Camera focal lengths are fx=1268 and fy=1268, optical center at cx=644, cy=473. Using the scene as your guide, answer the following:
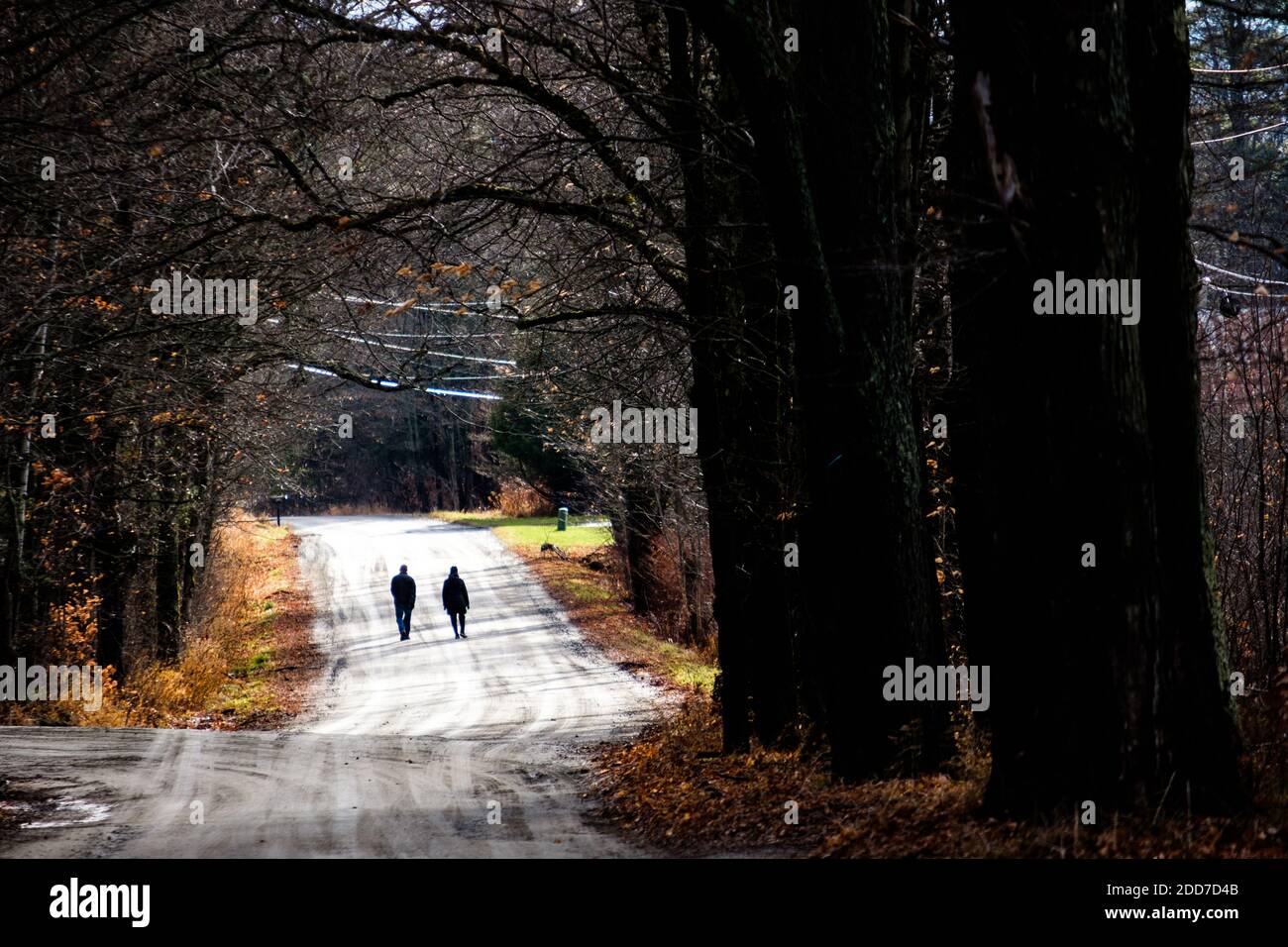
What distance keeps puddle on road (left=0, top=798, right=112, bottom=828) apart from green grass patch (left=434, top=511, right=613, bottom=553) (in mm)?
28517

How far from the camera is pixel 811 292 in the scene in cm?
897

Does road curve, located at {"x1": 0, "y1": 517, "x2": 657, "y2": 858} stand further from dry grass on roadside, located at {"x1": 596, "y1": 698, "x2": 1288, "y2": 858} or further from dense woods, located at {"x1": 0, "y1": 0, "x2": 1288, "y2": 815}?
dense woods, located at {"x1": 0, "y1": 0, "x2": 1288, "y2": 815}

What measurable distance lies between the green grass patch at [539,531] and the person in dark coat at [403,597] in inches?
386

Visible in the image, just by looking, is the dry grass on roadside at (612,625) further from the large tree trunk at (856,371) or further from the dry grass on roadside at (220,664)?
the large tree trunk at (856,371)

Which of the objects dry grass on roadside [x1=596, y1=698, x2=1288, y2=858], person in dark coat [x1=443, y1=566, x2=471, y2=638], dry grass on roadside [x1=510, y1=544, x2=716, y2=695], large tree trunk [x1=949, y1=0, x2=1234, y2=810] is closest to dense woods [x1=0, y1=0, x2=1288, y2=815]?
large tree trunk [x1=949, y1=0, x2=1234, y2=810]

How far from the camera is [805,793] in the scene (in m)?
9.28

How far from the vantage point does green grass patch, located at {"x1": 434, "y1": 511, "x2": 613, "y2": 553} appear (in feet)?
147

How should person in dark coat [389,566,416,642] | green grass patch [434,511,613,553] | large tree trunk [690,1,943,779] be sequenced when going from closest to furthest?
1. large tree trunk [690,1,943,779]
2. person in dark coat [389,566,416,642]
3. green grass patch [434,511,613,553]

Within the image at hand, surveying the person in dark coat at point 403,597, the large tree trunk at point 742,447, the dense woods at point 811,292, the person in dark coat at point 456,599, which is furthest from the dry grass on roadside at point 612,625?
the dense woods at point 811,292

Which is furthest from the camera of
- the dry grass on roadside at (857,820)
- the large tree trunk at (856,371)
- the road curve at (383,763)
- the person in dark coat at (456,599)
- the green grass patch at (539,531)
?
the green grass patch at (539,531)

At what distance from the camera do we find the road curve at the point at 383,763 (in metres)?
9.38

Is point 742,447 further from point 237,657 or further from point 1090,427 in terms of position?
point 237,657
